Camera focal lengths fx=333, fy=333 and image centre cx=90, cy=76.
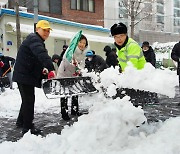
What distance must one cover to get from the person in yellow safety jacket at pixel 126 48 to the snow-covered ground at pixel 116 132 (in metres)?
0.27

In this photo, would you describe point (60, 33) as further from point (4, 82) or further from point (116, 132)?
point (116, 132)

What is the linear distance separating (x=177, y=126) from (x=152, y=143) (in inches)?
28.9

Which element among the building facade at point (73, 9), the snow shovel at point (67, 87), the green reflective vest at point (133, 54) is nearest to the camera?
the green reflective vest at point (133, 54)

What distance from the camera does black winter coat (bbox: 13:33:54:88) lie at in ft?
15.4

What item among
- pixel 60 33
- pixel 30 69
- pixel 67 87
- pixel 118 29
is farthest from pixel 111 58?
pixel 60 33

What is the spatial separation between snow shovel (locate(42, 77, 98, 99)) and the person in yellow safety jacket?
81 cm

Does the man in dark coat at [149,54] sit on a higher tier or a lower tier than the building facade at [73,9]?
lower

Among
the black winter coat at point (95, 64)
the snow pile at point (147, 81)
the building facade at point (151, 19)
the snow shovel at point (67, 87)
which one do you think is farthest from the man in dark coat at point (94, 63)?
the building facade at point (151, 19)

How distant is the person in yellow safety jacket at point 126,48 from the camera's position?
421 cm

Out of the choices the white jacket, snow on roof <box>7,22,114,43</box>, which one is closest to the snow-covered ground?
the white jacket

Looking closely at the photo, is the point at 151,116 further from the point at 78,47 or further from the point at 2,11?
the point at 2,11

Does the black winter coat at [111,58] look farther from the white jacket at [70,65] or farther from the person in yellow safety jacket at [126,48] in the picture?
the person in yellow safety jacket at [126,48]

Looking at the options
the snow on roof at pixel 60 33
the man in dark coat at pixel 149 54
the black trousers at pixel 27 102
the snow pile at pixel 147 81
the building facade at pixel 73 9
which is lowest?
the black trousers at pixel 27 102

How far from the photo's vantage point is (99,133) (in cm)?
372
